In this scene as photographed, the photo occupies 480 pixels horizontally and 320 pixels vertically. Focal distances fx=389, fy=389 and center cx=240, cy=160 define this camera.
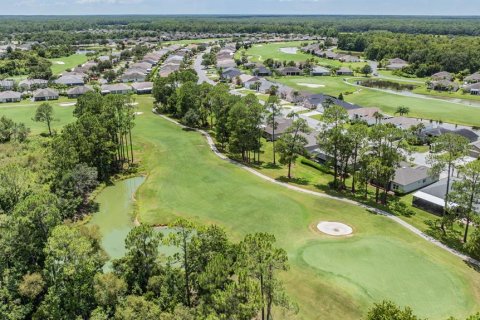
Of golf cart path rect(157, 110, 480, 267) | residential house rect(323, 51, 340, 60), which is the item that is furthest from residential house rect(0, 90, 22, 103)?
residential house rect(323, 51, 340, 60)

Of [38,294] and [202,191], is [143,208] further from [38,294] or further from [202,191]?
[38,294]

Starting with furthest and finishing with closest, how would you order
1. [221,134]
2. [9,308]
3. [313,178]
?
[221,134] < [313,178] < [9,308]

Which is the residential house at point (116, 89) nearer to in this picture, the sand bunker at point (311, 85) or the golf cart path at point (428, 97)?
the sand bunker at point (311, 85)

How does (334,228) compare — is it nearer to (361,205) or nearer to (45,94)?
(361,205)

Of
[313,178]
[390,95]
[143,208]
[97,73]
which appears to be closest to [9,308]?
[143,208]

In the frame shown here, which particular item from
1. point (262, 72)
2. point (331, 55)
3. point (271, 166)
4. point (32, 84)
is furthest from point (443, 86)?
point (32, 84)
